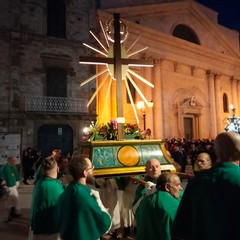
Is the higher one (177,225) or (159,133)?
(159,133)

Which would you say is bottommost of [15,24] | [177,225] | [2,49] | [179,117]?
[177,225]

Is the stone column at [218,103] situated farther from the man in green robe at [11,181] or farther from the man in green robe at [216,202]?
the man in green robe at [216,202]

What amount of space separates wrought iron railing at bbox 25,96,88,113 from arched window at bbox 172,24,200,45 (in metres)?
11.6

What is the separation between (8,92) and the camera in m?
16.9

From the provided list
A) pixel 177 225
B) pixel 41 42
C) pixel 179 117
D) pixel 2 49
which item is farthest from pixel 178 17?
pixel 177 225

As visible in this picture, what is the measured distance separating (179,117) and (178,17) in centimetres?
866

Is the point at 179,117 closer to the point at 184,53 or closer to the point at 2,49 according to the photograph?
the point at 184,53

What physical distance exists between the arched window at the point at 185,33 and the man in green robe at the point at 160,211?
23763mm

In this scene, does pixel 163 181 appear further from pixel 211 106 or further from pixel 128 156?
pixel 211 106

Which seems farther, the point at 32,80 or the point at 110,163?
the point at 32,80

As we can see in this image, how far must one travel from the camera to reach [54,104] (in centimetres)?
1778

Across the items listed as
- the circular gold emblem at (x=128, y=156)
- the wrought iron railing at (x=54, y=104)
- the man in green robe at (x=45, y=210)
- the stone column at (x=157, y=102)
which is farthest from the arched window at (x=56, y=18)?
the man in green robe at (x=45, y=210)

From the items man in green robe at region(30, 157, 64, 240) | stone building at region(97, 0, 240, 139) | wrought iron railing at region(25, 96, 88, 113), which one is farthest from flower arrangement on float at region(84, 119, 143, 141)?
stone building at region(97, 0, 240, 139)

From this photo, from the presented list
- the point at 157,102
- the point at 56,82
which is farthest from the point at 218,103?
the point at 56,82
